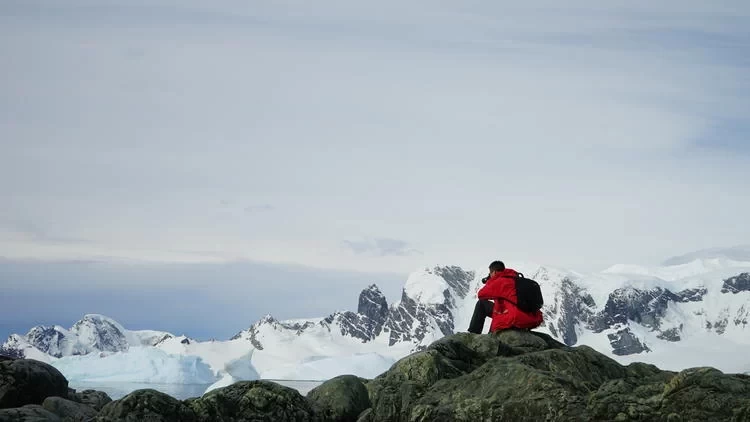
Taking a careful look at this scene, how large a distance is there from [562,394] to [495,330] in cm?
725

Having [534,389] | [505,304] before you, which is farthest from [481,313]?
[534,389]

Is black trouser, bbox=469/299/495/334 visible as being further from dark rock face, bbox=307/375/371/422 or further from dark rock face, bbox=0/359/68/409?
dark rock face, bbox=0/359/68/409

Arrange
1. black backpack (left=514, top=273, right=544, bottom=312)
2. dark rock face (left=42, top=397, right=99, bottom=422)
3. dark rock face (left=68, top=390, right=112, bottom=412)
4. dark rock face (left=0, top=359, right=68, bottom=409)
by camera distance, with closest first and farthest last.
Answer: black backpack (left=514, top=273, right=544, bottom=312)
dark rock face (left=42, top=397, right=99, bottom=422)
dark rock face (left=0, top=359, right=68, bottom=409)
dark rock face (left=68, top=390, right=112, bottom=412)

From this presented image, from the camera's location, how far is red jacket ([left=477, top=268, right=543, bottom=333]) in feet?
72.8

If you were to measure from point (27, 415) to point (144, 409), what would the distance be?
4.86m

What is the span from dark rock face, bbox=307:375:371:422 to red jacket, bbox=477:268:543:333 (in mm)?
3756

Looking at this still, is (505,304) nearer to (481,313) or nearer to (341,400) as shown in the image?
(481,313)

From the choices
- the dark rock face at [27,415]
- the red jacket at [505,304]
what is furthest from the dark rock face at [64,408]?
the red jacket at [505,304]

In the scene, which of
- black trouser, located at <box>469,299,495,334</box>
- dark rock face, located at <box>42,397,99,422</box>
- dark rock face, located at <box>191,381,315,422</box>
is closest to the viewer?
dark rock face, located at <box>191,381,315,422</box>

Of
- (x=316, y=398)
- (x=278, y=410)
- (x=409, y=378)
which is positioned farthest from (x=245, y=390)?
(x=409, y=378)

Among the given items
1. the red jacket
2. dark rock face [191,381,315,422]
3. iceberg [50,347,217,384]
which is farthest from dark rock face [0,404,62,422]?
iceberg [50,347,217,384]

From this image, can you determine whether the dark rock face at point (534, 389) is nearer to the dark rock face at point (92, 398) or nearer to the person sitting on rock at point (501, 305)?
the person sitting on rock at point (501, 305)

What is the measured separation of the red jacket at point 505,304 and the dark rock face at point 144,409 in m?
7.84

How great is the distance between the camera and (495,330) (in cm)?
2283
